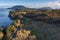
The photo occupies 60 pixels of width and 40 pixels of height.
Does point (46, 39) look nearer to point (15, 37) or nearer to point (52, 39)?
point (52, 39)

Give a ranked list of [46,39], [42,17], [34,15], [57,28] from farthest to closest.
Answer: [34,15] < [42,17] < [57,28] < [46,39]

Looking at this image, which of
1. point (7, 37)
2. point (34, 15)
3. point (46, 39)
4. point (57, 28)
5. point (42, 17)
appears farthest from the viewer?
point (34, 15)

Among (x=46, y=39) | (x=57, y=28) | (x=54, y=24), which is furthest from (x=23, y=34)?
(x=54, y=24)

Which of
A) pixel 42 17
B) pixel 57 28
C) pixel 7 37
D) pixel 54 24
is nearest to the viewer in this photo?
pixel 7 37

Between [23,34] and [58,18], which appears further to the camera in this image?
[58,18]

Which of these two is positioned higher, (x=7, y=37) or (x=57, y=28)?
Answer: (x=7, y=37)

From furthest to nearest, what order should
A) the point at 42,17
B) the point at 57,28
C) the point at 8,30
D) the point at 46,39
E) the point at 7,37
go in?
the point at 42,17, the point at 57,28, the point at 46,39, the point at 8,30, the point at 7,37

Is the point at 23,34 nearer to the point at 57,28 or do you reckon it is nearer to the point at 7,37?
the point at 7,37

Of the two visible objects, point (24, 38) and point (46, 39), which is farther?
point (46, 39)

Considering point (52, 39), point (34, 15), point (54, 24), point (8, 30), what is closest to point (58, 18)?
point (54, 24)
